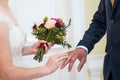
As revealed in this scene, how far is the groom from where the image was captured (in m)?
1.71

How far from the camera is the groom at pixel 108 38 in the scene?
1.71 m

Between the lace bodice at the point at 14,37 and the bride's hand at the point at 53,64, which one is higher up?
the lace bodice at the point at 14,37

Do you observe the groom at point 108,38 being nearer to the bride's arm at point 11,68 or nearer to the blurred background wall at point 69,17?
the bride's arm at point 11,68

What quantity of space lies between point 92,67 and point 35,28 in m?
0.92

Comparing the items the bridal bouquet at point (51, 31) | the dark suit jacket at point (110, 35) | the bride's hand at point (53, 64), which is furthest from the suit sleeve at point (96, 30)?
the bride's hand at point (53, 64)

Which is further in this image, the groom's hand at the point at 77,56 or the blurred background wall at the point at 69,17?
the blurred background wall at the point at 69,17

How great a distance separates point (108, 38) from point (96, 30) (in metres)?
0.21

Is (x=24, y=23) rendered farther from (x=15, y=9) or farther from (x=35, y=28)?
(x=35, y=28)

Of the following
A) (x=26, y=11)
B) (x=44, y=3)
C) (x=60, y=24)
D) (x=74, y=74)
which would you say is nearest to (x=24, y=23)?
(x=26, y=11)

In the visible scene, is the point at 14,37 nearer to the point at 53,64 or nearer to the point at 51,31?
the point at 51,31

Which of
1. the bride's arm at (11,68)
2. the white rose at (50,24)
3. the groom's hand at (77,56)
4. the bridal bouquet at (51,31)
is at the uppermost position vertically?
the white rose at (50,24)

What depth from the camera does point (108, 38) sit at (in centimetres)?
179

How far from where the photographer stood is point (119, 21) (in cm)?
170

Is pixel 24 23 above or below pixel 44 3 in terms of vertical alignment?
below
